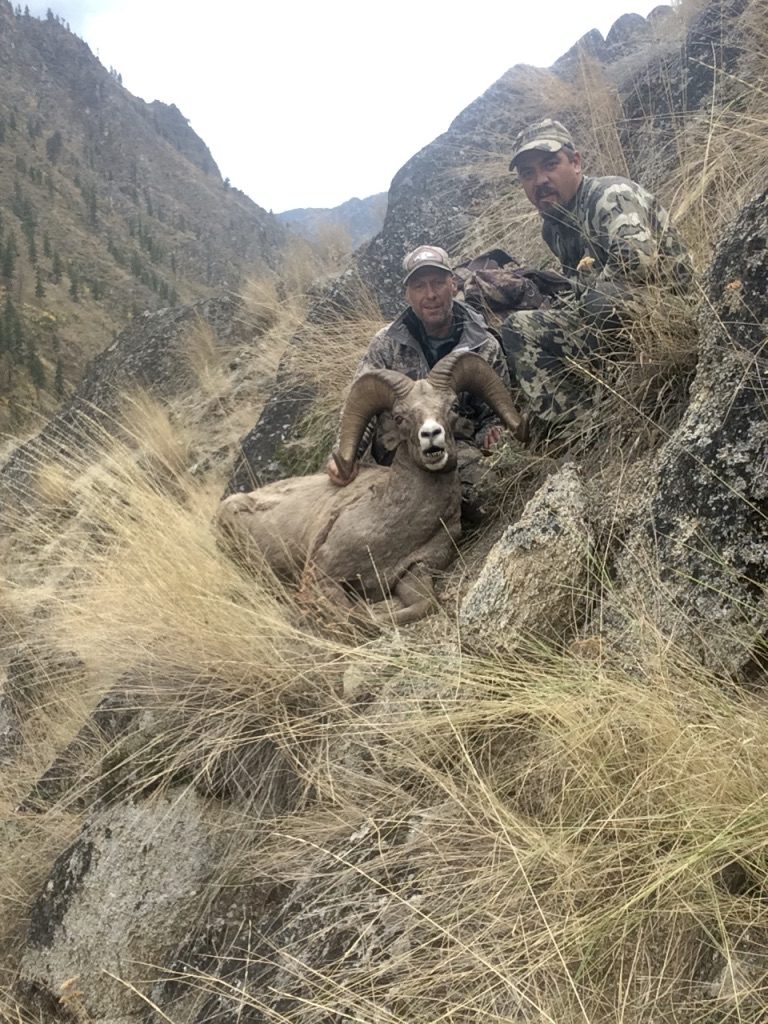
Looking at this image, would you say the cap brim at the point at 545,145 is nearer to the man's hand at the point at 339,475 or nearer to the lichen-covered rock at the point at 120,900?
the man's hand at the point at 339,475

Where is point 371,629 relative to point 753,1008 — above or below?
above

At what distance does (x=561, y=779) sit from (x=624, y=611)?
657 mm

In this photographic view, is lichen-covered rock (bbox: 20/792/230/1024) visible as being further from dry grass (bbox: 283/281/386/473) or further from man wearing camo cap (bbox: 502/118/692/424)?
dry grass (bbox: 283/281/386/473)

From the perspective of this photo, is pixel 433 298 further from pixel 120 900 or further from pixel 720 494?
pixel 120 900

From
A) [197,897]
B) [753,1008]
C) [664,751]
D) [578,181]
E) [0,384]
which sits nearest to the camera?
[753,1008]

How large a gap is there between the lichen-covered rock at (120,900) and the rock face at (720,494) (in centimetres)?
214

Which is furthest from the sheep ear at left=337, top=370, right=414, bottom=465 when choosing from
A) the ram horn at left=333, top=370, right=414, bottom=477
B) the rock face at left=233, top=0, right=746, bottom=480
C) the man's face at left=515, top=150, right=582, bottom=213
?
the rock face at left=233, top=0, right=746, bottom=480

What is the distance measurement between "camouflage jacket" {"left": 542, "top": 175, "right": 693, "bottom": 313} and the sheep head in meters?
0.72

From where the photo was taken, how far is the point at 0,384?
3853 centimetres

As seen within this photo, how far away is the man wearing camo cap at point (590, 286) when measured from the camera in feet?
13.7

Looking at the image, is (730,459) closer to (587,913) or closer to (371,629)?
(587,913)

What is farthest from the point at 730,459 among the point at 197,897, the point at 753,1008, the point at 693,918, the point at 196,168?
the point at 196,168

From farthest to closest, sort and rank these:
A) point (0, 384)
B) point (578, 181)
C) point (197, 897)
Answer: point (0, 384) → point (578, 181) → point (197, 897)

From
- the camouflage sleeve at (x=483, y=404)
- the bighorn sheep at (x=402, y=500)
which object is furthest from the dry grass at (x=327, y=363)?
the bighorn sheep at (x=402, y=500)
